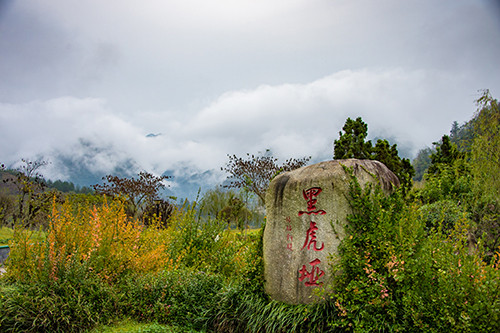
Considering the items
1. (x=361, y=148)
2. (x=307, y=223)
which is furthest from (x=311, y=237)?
(x=361, y=148)

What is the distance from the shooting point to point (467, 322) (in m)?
2.71

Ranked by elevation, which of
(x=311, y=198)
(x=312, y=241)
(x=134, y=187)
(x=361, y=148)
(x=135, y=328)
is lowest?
(x=135, y=328)

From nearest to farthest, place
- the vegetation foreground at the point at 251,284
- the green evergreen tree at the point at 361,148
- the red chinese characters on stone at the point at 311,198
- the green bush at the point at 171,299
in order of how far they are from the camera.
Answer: the vegetation foreground at the point at 251,284 < the red chinese characters on stone at the point at 311,198 < the green bush at the point at 171,299 < the green evergreen tree at the point at 361,148

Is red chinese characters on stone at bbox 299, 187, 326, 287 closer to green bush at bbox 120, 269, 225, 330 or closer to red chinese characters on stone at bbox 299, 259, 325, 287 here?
red chinese characters on stone at bbox 299, 259, 325, 287

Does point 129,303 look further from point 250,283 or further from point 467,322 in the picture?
point 467,322

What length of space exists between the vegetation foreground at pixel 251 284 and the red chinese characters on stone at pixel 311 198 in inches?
17.8

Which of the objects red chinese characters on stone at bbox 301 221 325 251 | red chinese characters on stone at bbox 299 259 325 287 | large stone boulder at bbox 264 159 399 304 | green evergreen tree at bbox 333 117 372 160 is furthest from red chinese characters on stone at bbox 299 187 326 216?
green evergreen tree at bbox 333 117 372 160

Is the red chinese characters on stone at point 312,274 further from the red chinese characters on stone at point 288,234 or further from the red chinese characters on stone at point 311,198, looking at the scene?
the red chinese characters on stone at point 311,198

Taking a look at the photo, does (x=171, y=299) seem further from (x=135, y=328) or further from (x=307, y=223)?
(x=307, y=223)

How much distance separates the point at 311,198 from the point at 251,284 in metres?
1.48

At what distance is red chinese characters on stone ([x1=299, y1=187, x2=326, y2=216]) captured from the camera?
162 inches

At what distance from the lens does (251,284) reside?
447 cm

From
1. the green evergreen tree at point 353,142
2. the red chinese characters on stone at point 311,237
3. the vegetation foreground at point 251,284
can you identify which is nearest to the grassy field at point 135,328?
the vegetation foreground at point 251,284

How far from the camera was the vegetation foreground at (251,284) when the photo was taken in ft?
9.86
